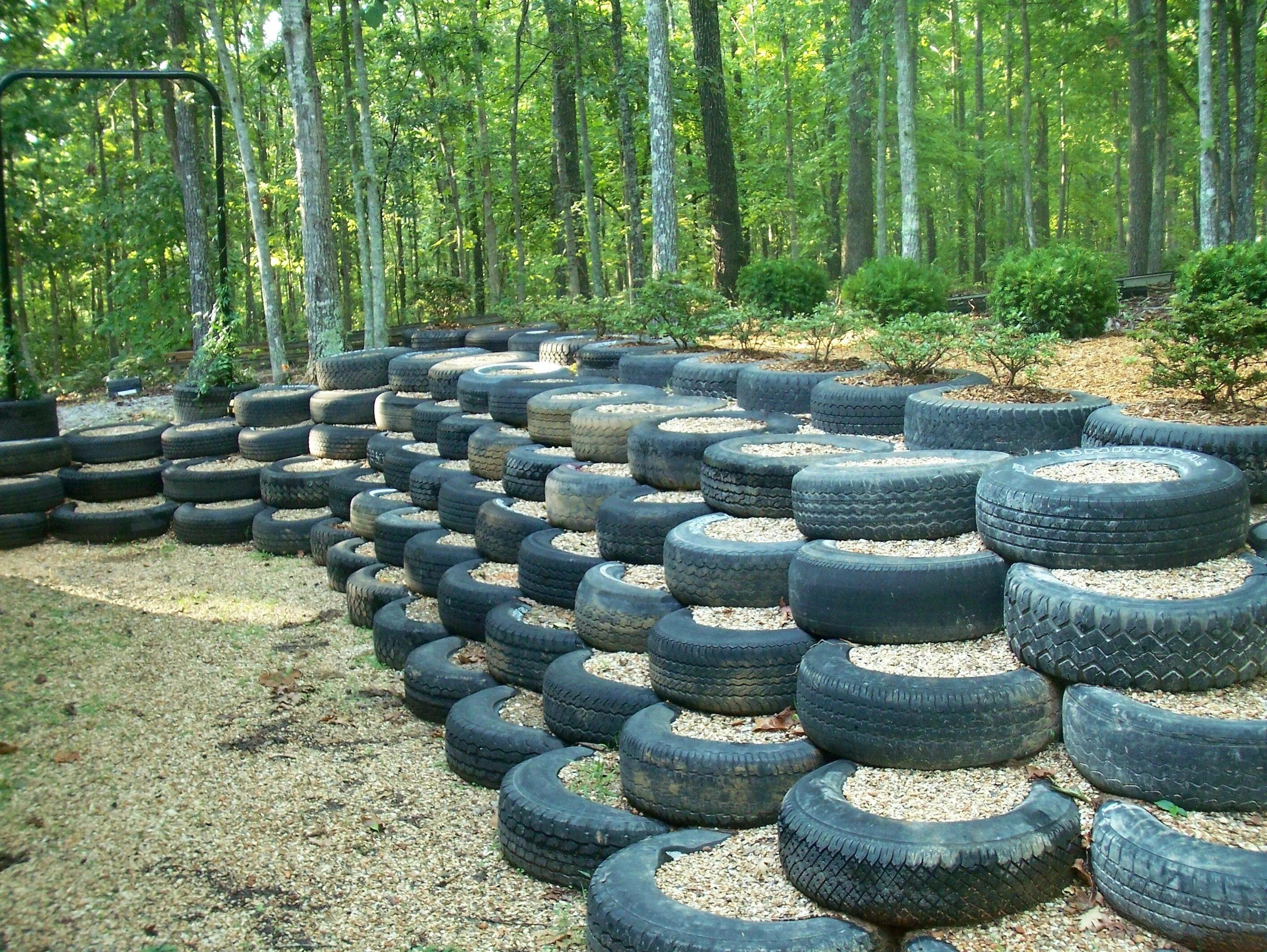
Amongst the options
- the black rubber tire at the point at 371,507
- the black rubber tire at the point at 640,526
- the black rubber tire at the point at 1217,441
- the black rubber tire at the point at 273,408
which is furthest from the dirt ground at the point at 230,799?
the black rubber tire at the point at 1217,441

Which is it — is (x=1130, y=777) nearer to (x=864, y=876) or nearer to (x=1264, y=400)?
(x=864, y=876)

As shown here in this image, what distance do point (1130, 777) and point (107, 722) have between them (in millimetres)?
6119

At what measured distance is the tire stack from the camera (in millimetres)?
11578

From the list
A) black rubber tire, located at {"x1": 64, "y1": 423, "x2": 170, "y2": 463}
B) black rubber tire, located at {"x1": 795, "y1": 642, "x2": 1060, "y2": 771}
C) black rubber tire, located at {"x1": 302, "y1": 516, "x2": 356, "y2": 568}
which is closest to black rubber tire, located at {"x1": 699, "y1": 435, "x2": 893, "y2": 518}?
black rubber tire, located at {"x1": 795, "y1": 642, "x2": 1060, "y2": 771}

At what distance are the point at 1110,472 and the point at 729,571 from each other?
1.93 metres

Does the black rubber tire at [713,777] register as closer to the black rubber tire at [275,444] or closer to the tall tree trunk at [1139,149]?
the black rubber tire at [275,444]

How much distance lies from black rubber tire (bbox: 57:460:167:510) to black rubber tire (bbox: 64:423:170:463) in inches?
10.9

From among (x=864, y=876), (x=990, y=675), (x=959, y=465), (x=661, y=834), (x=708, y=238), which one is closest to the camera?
(x=864, y=876)

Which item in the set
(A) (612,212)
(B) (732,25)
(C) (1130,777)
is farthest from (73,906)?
(B) (732,25)

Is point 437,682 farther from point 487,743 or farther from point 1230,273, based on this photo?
point 1230,273

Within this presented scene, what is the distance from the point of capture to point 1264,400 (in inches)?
231

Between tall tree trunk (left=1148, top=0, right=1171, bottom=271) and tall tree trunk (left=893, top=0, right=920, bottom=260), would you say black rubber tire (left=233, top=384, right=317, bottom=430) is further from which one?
tall tree trunk (left=1148, top=0, right=1171, bottom=271)

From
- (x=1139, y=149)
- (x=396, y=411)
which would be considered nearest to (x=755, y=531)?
(x=396, y=411)

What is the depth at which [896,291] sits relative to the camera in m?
11.8
